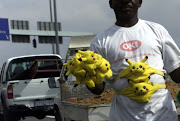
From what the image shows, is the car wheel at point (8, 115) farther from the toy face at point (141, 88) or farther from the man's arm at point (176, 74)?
the toy face at point (141, 88)

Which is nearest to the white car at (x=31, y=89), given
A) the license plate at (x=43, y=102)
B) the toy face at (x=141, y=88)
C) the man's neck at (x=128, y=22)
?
the license plate at (x=43, y=102)

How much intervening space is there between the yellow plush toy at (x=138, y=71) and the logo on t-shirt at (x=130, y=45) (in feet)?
0.41

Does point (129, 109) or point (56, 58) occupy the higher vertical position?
point (129, 109)

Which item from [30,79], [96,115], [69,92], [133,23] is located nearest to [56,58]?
[30,79]

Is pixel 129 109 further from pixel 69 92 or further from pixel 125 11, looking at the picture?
pixel 69 92

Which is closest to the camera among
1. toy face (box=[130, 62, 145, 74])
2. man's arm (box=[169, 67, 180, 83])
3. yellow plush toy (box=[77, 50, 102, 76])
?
yellow plush toy (box=[77, 50, 102, 76])

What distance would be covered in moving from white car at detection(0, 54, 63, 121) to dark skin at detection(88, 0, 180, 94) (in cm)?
902

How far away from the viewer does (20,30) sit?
53.1 m

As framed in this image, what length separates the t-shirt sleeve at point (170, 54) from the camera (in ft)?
10.5

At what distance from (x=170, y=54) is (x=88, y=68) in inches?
29.9

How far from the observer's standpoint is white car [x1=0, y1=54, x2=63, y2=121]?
12477 mm

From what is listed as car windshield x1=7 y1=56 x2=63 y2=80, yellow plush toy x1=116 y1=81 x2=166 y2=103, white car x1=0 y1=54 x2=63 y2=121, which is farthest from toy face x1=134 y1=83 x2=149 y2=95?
car windshield x1=7 y1=56 x2=63 y2=80

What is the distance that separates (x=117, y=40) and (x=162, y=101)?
534 millimetres

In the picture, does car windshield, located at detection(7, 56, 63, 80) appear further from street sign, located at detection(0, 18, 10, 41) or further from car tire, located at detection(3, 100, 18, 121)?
street sign, located at detection(0, 18, 10, 41)
